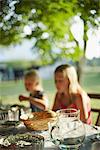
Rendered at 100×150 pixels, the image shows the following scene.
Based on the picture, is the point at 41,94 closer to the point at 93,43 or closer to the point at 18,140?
the point at 93,43

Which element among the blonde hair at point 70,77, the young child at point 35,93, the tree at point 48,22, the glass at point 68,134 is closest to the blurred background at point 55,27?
the tree at point 48,22

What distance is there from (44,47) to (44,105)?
0.72m

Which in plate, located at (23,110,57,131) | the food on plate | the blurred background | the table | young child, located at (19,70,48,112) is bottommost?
the table

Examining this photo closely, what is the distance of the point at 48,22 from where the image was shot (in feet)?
8.65

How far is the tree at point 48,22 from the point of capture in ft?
6.59

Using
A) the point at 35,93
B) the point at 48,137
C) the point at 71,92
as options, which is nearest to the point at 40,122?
→ the point at 48,137

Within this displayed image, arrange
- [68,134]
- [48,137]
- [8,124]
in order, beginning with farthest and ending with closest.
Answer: [8,124]
[48,137]
[68,134]

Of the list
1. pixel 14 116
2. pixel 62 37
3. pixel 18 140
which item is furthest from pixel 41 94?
pixel 18 140

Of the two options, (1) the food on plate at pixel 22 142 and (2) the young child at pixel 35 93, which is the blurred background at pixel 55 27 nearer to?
(2) the young child at pixel 35 93

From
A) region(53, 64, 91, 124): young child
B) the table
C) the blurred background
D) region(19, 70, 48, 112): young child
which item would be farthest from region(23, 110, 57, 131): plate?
region(19, 70, 48, 112): young child

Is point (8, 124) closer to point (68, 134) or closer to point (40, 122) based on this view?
point (40, 122)

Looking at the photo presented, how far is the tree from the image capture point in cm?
201

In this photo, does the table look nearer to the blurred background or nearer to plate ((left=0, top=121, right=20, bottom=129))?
plate ((left=0, top=121, right=20, bottom=129))

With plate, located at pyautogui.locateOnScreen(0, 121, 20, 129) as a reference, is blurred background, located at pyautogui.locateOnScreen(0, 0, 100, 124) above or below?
above
